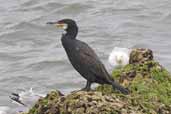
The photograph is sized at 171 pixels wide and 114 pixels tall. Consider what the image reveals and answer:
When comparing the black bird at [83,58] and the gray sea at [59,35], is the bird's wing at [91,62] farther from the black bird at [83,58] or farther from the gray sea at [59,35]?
Result: the gray sea at [59,35]

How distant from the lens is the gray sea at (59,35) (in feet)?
39.1

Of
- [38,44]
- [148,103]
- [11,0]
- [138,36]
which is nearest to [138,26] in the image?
[138,36]

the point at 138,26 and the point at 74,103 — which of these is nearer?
the point at 74,103

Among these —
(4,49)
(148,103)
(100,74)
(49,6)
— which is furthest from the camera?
(49,6)

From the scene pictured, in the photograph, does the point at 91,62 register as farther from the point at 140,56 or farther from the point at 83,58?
the point at 140,56

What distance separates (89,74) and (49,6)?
9384 mm

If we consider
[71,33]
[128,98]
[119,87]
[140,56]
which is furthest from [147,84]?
[71,33]

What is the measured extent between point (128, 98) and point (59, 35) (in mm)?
8442

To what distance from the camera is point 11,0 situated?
1689 cm

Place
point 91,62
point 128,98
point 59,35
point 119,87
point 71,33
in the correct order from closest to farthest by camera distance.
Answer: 1. point 128,98
2. point 119,87
3. point 91,62
4. point 71,33
5. point 59,35

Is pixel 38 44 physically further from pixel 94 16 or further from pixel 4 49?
pixel 94 16

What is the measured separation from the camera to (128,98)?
5973 mm

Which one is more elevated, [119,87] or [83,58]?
[83,58]

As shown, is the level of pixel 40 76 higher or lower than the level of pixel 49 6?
lower
